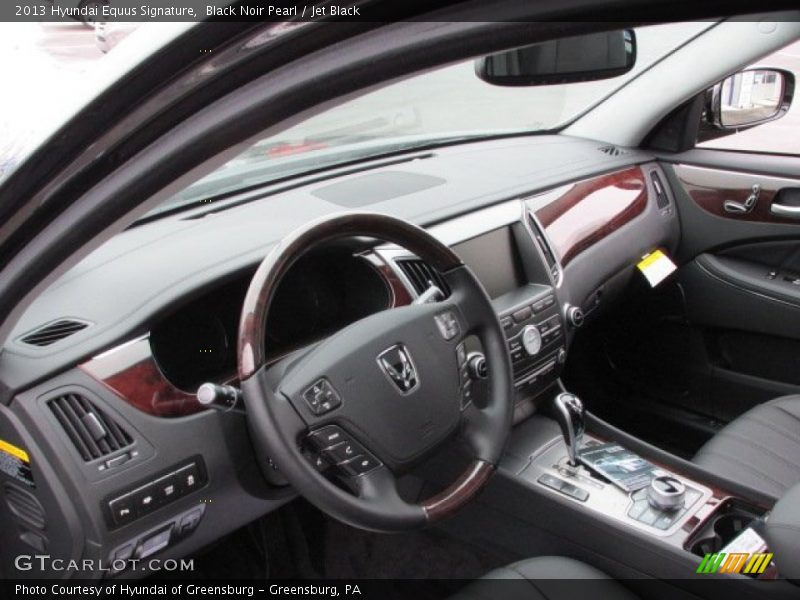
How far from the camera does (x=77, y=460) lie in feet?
4.98

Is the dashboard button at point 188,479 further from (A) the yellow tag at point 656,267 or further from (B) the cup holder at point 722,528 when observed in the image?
(A) the yellow tag at point 656,267

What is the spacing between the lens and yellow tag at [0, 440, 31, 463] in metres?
1.53

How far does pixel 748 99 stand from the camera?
9.98 feet

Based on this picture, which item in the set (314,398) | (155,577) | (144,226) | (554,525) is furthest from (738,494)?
(144,226)

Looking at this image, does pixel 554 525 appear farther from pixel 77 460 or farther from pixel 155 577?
pixel 77 460

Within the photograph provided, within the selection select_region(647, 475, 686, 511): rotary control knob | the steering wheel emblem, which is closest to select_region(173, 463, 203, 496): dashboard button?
the steering wheel emblem

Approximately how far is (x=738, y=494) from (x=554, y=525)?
0.46m

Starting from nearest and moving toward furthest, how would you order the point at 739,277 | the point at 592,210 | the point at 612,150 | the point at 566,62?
the point at 566,62, the point at 592,210, the point at 739,277, the point at 612,150

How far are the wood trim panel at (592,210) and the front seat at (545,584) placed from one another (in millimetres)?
1016

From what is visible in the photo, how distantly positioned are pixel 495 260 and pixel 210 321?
84cm

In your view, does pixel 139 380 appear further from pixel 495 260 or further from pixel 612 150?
pixel 612 150

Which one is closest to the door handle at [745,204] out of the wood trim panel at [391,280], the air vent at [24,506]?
the wood trim panel at [391,280]

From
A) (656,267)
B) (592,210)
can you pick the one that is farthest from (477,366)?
(656,267)

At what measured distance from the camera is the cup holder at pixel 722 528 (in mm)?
1894
